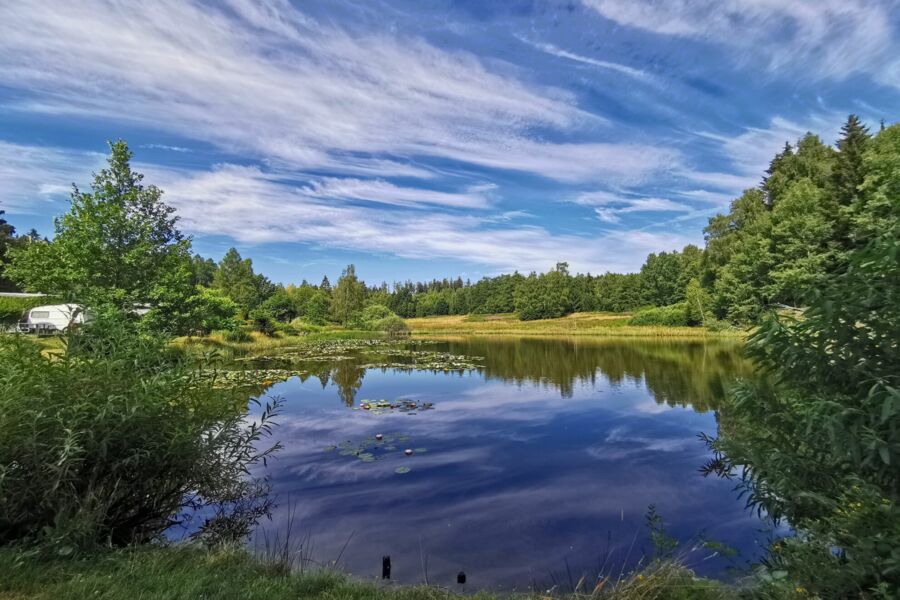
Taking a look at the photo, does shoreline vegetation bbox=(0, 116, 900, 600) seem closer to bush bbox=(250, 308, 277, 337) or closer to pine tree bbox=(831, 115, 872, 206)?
pine tree bbox=(831, 115, 872, 206)

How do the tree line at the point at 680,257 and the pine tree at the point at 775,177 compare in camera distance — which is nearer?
the tree line at the point at 680,257

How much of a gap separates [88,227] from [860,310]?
2671cm

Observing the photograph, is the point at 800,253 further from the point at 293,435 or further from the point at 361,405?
the point at 293,435

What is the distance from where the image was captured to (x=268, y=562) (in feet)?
18.1

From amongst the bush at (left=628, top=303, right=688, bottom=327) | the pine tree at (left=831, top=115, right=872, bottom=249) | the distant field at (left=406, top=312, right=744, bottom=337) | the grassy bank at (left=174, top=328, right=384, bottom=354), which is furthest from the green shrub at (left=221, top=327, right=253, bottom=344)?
the bush at (left=628, top=303, right=688, bottom=327)

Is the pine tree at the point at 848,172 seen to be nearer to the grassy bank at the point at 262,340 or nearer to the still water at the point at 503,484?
the still water at the point at 503,484

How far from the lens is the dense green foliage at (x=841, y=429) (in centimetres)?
327

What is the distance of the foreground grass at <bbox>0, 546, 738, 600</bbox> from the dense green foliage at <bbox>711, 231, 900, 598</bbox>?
122 centimetres

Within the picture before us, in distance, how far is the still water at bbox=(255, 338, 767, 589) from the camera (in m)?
7.05

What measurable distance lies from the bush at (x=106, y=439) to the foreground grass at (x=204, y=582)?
444 mm

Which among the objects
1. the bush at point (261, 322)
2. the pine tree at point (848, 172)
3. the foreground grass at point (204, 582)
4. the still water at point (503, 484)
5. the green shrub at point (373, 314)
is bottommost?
the still water at point (503, 484)

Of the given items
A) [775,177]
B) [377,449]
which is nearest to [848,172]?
[775,177]

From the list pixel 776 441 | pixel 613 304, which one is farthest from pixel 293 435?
pixel 613 304

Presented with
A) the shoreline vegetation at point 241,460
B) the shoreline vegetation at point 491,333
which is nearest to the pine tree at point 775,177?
the shoreline vegetation at point 491,333
